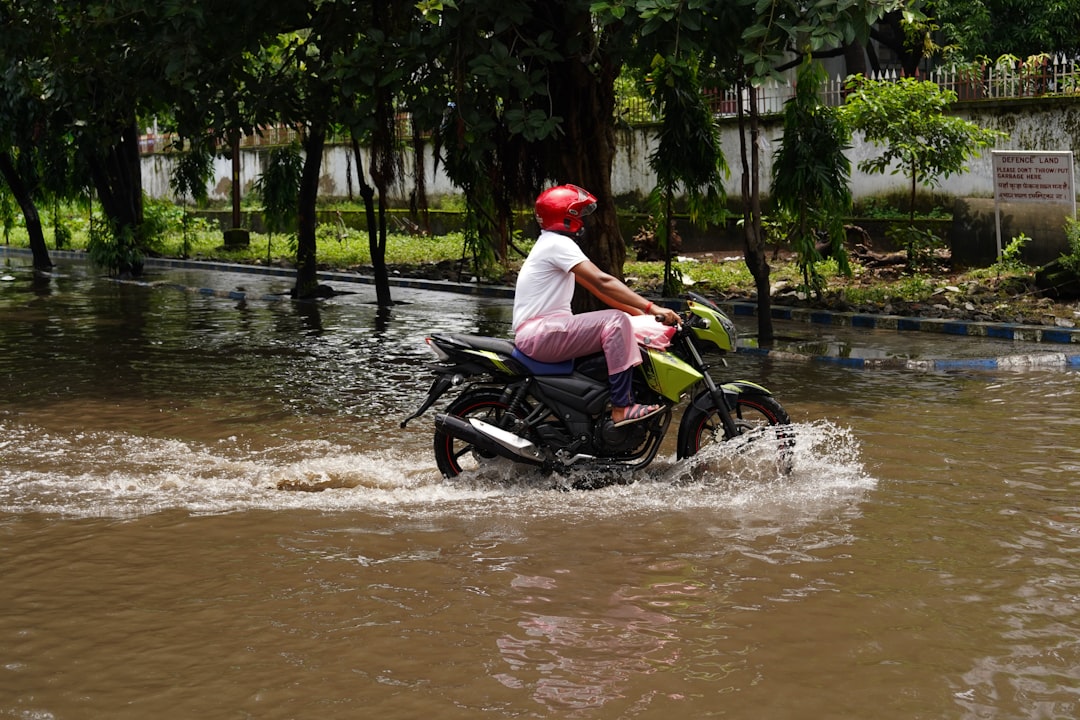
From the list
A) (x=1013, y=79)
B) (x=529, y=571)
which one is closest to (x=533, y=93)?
(x=529, y=571)

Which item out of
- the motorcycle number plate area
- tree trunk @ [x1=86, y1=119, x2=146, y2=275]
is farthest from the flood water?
tree trunk @ [x1=86, y1=119, x2=146, y2=275]

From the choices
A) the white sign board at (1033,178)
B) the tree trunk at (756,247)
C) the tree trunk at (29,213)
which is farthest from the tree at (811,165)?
the tree trunk at (29,213)

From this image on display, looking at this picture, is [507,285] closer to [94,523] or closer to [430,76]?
[430,76]

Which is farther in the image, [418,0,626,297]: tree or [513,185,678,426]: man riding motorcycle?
[418,0,626,297]: tree

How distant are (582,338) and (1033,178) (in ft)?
36.7

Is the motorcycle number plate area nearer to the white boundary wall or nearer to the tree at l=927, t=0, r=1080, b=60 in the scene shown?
the white boundary wall

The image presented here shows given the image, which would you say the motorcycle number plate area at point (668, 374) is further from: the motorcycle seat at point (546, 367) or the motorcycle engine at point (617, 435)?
the motorcycle seat at point (546, 367)

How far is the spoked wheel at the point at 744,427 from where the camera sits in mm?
7473

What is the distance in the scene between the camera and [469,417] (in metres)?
7.50

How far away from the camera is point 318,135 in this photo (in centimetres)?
1934

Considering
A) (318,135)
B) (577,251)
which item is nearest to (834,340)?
(577,251)

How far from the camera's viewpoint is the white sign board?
52.5 ft

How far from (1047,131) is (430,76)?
11.5 m

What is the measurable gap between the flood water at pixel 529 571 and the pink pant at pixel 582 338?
78cm
